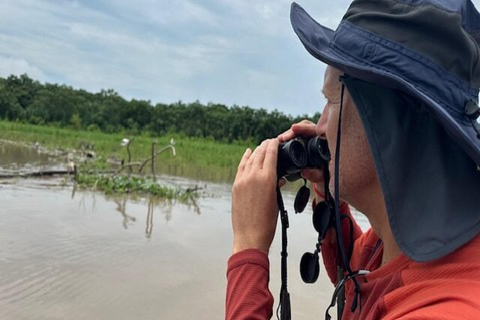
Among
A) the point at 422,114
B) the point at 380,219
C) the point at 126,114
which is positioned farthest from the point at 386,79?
the point at 126,114

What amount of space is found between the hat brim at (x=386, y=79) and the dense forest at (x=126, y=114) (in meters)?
28.6

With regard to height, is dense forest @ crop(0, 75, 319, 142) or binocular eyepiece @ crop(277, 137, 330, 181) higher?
dense forest @ crop(0, 75, 319, 142)

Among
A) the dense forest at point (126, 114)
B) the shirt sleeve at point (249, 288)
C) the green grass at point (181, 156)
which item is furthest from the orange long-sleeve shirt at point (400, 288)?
the dense forest at point (126, 114)

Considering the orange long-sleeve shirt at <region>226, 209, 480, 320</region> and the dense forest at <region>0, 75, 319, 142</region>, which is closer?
the orange long-sleeve shirt at <region>226, 209, 480, 320</region>

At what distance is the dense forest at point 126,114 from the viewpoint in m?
32.1

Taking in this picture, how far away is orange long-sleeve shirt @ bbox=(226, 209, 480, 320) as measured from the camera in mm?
844

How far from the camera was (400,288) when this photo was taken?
98cm

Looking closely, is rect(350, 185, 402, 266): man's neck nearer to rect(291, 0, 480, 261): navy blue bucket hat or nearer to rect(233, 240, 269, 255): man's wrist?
rect(291, 0, 480, 261): navy blue bucket hat

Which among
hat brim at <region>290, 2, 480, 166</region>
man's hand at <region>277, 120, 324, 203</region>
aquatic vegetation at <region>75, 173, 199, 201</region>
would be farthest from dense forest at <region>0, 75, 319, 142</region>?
hat brim at <region>290, 2, 480, 166</region>

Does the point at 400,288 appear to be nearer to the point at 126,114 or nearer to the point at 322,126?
the point at 322,126

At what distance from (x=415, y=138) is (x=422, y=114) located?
46 millimetres

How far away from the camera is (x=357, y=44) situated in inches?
40.3

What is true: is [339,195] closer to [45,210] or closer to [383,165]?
[383,165]

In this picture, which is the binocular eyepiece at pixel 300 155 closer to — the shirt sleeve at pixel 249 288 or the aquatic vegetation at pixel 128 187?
the shirt sleeve at pixel 249 288
